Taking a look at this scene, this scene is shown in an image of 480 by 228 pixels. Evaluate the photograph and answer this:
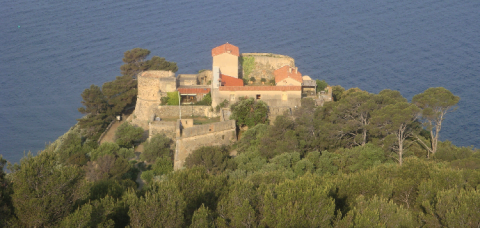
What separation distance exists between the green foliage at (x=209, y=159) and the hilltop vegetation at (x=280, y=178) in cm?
7

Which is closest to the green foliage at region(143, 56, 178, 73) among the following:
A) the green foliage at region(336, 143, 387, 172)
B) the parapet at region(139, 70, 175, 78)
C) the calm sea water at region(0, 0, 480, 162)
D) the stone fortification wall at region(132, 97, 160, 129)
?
the parapet at region(139, 70, 175, 78)

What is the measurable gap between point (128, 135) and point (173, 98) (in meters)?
3.54

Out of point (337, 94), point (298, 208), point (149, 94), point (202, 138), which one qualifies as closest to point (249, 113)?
point (202, 138)

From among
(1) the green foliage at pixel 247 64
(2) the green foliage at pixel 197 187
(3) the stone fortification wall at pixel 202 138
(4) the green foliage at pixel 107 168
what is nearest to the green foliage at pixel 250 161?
(3) the stone fortification wall at pixel 202 138

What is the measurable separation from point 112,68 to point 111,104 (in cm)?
1797

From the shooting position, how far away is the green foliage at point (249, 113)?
28.9 m

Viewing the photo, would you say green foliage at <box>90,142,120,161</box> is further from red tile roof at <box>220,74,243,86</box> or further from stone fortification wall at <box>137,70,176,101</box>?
red tile roof at <box>220,74,243,86</box>

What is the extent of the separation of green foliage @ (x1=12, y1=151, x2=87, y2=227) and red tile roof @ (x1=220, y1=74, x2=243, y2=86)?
1767 cm

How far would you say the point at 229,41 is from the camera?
59219mm

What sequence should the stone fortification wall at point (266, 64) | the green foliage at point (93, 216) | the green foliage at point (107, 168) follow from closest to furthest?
the green foliage at point (93, 216), the green foliage at point (107, 168), the stone fortification wall at point (266, 64)

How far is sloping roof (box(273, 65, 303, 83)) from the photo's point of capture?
102 ft

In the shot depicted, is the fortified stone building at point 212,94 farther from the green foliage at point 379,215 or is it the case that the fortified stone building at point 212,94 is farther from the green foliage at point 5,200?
the green foliage at point 379,215

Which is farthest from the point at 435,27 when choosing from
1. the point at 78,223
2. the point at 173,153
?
the point at 78,223

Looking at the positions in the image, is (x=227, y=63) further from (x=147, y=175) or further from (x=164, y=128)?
(x=147, y=175)
